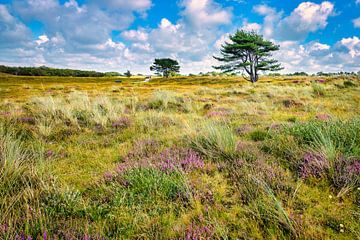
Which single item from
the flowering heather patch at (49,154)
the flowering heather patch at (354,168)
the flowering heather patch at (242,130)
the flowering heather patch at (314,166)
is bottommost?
the flowering heather patch at (49,154)

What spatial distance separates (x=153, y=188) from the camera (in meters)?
2.94

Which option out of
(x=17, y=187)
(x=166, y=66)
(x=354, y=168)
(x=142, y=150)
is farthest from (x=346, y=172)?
(x=166, y=66)

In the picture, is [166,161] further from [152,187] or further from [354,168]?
[354,168]

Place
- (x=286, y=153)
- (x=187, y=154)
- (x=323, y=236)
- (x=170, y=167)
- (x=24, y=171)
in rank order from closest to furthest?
1. (x=323, y=236)
2. (x=24, y=171)
3. (x=170, y=167)
4. (x=286, y=153)
5. (x=187, y=154)

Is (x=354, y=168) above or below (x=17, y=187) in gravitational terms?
above

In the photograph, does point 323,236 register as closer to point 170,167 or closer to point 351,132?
point 170,167

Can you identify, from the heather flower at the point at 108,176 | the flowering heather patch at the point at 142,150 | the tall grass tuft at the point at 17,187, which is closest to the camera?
the tall grass tuft at the point at 17,187

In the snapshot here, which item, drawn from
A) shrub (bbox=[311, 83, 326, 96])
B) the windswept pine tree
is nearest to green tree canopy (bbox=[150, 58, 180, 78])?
the windswept pine tree

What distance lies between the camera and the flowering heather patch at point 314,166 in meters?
3.17

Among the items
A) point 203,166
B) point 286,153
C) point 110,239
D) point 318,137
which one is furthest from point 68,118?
point 318,137

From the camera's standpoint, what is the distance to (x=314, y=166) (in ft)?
10.8

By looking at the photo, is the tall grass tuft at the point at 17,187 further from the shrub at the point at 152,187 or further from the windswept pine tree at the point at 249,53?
the windswept pine tree at the point at 249,53

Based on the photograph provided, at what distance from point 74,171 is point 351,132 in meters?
5.19

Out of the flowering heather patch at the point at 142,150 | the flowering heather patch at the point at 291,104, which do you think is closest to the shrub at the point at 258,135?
the flowering heather patch at the point at 142,150
